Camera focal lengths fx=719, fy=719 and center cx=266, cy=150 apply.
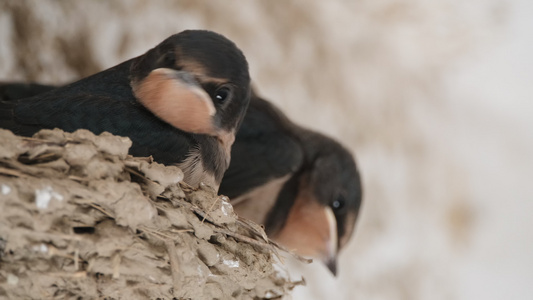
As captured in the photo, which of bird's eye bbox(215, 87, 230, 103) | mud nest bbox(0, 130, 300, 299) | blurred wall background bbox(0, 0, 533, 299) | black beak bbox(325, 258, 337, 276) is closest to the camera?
mud nest bbox(0, 130, 300, 299)

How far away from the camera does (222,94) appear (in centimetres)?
164

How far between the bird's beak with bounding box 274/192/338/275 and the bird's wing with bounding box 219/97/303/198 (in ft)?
0.46

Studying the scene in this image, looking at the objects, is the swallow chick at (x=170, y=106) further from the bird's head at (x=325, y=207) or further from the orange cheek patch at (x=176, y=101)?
the bird's head at (x=325, y=207)

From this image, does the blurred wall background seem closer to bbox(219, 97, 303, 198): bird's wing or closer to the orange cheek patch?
bbox(219, 97, 303, 198): bird's wing

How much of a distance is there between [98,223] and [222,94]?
450 millimetres

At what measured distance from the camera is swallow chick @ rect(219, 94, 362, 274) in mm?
2021

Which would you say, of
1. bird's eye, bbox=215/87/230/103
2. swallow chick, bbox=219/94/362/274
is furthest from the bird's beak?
bird's eye, bbox=215/87/230/103

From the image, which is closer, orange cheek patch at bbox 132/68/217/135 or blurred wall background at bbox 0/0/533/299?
orange cheek patch at bbox 132/68/217/135

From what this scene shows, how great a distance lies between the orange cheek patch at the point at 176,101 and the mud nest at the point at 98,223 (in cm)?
20

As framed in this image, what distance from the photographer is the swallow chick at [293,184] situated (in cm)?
202

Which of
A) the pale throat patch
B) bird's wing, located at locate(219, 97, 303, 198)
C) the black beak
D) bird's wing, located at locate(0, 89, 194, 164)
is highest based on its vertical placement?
bird's wing, located at locate(0, 89, 194, 164)

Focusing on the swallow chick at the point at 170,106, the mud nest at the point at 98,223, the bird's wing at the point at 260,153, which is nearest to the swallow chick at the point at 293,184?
the bird's wing at the point at 260,153

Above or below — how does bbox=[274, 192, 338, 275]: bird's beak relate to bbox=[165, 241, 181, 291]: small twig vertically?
below

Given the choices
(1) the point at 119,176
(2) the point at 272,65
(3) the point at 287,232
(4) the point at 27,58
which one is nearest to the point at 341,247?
(3) the point at 287,232
